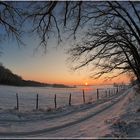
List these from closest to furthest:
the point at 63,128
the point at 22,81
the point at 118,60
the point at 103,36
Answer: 1. the point at 63,128
2. the point at 103,36
3. the point at 118,60
4. the point at 22,81

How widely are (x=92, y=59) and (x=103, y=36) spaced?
7.54 feet

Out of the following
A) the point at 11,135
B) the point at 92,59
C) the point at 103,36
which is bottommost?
the point at 11,135

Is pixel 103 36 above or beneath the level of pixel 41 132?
above

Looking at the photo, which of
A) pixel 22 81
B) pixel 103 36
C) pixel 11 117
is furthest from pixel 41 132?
pixel 22 81

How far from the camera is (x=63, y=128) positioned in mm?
14727

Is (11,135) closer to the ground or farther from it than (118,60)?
closer to the ground

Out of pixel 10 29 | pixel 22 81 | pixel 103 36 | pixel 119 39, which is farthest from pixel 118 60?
pixel 22 81

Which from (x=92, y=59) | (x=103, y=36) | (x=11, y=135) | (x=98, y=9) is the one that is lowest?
(x=11, y=135)

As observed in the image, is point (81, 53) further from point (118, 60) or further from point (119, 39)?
point (118, 60)

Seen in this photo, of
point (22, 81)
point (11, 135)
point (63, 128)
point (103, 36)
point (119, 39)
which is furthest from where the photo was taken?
point (22, 81)

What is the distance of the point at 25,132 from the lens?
45.1 ft

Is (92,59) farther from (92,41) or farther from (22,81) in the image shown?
(22,81)

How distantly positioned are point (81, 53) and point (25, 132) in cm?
1091

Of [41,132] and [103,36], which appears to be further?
[103,36]
